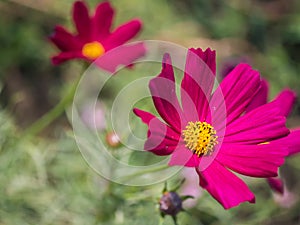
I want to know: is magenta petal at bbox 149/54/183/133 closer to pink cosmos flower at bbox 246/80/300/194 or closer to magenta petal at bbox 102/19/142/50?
pink cosmos flower at bbox 246/80/300/194

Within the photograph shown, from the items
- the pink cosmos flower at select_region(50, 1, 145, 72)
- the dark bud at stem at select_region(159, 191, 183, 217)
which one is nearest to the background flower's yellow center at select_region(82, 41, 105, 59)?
the pink cosmos flower at select_region(50, 1, 145, 72)

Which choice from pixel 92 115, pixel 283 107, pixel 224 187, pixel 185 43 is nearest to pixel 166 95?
pixel 224 187

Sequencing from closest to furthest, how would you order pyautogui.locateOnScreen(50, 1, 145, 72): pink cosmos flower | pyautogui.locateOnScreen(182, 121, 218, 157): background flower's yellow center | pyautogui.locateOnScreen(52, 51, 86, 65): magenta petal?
1. pyautogui.locateOnScreen(182, 121, 218, 157): background flower's yellow center
2. pyautogui.locateOnScreen(52, 51, 86, 65): magenta petal
3. pyautogui.locateOnScreen(50, 1, 145, 72): pink cosmos flower

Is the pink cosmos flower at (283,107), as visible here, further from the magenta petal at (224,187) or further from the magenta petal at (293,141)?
the magenta petal at (224,187)

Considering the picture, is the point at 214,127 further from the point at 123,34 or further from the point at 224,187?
the point at 123,34

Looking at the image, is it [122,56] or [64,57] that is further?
[122,56]

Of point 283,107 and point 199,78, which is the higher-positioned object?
point 199,78
